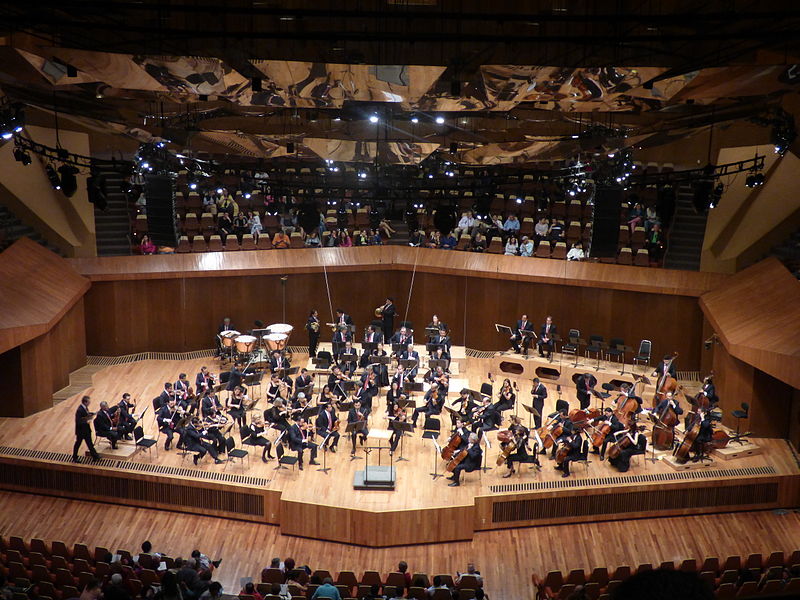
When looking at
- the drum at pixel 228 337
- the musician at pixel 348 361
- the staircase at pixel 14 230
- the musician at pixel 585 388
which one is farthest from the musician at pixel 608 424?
the staircase at pixel 14 230

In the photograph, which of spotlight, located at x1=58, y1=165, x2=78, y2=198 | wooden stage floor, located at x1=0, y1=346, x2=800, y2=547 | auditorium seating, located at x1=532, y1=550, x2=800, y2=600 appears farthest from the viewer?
spotlight, located at x1=58, y1=165, x2=78, y2=198

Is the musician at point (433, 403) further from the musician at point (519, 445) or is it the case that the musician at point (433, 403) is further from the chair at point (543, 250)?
the chair at point (543, 250)

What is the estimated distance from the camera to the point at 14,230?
1463 cm

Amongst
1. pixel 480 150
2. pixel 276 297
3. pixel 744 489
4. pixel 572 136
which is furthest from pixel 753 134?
pixel 276 297

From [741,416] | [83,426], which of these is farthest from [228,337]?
[741,416]

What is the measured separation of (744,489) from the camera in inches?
446

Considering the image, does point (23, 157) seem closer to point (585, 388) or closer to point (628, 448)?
point (585, 388)

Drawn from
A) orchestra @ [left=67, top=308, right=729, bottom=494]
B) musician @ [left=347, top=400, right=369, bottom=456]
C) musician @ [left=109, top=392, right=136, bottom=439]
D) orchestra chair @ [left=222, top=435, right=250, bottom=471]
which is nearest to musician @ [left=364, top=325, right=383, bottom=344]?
orchestra @ [left=67, top=308, right=729, bottom=494]

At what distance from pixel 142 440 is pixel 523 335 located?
22.3 ft

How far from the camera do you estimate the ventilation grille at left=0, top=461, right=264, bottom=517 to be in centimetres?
1110

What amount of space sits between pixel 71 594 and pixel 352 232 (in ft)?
33.9

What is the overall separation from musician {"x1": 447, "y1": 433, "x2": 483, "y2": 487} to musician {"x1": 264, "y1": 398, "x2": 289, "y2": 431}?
2.36 metres

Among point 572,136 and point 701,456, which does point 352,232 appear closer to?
point 572,136

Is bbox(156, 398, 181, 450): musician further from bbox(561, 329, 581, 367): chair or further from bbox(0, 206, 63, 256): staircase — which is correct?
bbox(561, 329, 581, 367): chair
